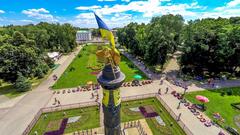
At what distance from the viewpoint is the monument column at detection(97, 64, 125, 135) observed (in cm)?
1365

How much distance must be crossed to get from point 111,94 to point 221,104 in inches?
1056

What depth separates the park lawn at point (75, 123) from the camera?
2473 centimetres

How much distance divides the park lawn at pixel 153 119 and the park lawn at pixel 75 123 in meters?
4.89

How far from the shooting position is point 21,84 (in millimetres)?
36281

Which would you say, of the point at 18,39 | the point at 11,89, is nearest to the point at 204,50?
the point at 18,39

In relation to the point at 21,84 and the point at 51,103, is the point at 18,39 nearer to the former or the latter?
the point at 21,84

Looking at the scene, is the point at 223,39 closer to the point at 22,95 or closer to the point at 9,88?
the point at 22,95

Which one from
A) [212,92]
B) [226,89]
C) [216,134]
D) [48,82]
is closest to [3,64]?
[48,82]

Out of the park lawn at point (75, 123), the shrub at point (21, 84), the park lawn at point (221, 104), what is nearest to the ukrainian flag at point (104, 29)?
the park lawn at point (75, 123)

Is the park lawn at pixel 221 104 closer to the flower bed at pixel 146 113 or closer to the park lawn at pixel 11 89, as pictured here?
→ the flower bed at pixel 146 113

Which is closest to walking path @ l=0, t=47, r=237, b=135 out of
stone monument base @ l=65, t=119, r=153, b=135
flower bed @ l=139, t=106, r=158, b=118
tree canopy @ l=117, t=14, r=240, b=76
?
stone monument base @ l=65, t=119, r=153, b=135

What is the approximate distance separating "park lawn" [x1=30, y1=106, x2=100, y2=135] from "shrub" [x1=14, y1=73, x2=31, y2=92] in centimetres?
1245

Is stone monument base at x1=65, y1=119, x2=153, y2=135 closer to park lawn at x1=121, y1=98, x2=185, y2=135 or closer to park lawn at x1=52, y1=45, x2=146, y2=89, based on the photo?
park lawn at x1=121, y1=98, x2=185, y2=135

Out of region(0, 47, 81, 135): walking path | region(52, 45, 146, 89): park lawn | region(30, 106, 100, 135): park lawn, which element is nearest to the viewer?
region(30, 106, 100, 135): park lawn
